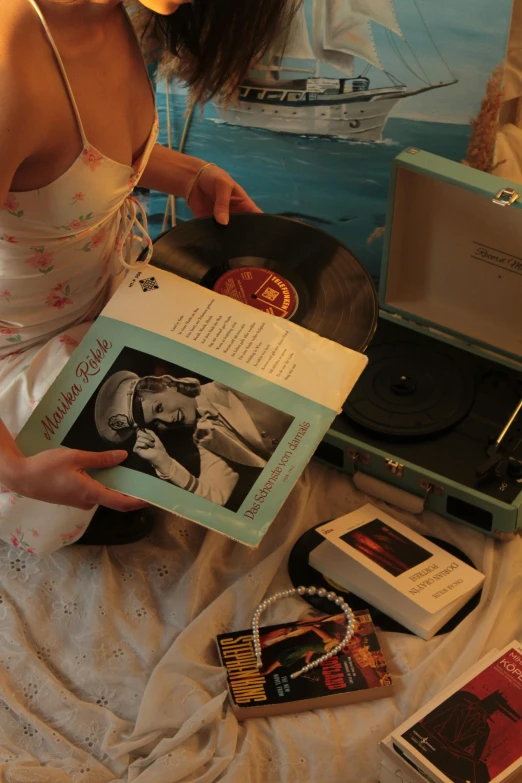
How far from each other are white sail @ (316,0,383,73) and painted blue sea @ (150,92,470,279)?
0.12m

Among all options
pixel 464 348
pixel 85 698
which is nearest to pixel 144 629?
pixel 85 698

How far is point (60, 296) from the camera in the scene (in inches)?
45.4

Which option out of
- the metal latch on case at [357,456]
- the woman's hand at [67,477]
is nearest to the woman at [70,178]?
the woman's hand at [67,477]

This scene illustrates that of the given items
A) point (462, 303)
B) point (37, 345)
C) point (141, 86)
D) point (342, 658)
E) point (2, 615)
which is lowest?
point (2, 615)

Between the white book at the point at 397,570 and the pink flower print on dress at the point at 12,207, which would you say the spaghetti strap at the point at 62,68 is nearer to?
the pink flower print on dress at the point at 12,207

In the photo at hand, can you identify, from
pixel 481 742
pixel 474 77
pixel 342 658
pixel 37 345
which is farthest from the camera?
pixel 474 77

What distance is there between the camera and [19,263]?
108cm

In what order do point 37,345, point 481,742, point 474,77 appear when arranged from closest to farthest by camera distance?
point 481,742 < point 37,345 < point 474,77

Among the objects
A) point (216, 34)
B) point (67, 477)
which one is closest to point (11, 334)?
point (67, 477)

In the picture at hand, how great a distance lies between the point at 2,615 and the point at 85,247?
500 millimetres

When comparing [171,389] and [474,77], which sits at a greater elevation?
[474,77]

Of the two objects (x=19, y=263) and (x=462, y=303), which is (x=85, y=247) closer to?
(x=19, y=263)

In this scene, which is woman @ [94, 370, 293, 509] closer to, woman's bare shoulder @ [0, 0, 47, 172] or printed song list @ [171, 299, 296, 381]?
printed song list @ [171, 299, 296, 381]

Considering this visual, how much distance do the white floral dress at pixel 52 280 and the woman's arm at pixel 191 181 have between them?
0.13 metres
